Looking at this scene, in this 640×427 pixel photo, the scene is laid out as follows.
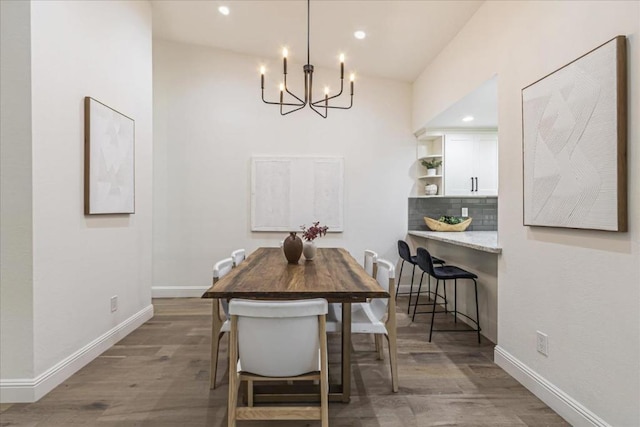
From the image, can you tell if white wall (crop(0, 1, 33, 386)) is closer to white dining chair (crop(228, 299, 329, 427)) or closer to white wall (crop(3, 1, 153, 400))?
white wall (crop(3, 1, 153, 400))

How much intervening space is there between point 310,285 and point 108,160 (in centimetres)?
221

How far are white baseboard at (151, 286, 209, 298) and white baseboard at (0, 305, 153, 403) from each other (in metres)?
1.49

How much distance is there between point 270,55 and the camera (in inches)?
189

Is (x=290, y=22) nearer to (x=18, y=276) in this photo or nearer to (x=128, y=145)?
(x=128, y=145)

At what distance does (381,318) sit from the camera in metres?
2.45

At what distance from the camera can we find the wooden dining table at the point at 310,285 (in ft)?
5.96

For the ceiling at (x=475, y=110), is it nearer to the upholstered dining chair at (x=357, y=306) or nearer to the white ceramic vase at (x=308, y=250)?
the upholstered dining chair at (x=357, y=306)

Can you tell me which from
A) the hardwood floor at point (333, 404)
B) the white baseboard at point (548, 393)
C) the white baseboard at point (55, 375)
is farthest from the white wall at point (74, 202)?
the white baseboard at point (548, 393)

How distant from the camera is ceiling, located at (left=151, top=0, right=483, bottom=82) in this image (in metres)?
3.31

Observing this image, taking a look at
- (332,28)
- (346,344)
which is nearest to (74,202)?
(346,344)

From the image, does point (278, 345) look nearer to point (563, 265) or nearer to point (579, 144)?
point (563, 265)

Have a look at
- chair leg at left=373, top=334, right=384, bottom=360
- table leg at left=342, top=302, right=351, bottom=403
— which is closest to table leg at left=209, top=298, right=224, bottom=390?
table leg at left=342, top=302, right=351, bottom=403

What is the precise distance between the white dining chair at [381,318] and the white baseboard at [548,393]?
883 millimetres

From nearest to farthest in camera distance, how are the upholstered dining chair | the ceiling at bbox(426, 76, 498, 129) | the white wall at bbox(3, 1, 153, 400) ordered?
1. the white wall at bbox(3, 1, 153, 400)
2. the upholstered dining chair
3. the ceiling at bbox(426, 76, 498, 129)
